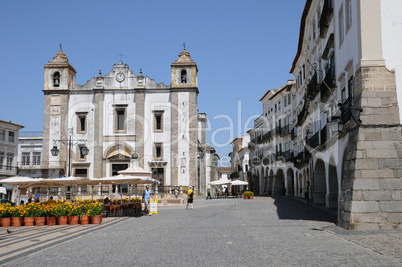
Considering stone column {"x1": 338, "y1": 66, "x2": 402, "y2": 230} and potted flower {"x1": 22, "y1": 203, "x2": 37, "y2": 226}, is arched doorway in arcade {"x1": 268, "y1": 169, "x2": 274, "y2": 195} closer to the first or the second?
potted flower {"x1": 22, "y1": 203, "x2": 37, "y2": 226}

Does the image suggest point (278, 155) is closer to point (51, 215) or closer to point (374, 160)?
point (51, 215)

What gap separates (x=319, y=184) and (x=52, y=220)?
17920 millimetres

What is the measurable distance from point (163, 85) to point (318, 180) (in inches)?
928

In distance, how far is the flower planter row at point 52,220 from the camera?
17.9m

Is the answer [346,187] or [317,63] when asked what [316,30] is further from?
[346,187]

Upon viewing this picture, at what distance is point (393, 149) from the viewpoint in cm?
1398

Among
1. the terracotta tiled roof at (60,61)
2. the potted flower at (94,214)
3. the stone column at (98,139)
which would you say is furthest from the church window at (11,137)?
the potted flower at (94,214)

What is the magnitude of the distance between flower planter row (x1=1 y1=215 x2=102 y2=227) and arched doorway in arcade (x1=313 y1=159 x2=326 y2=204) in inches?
605

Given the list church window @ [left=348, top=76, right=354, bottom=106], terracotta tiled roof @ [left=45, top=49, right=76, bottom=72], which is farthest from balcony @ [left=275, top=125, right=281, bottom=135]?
church window @ [left=348, top=76, right=354, bottom=106]

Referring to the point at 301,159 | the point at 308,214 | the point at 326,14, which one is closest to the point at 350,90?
the point at 326,14

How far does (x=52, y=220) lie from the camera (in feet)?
58.8

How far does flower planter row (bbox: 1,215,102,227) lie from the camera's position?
17891mm

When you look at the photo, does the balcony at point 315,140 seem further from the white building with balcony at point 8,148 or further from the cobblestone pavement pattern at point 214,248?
the white building with balcony at point 8,148

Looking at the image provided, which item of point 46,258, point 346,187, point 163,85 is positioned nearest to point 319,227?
point 346,187
